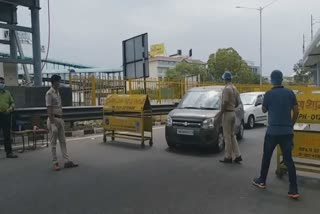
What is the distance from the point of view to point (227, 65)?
60125 millimetres

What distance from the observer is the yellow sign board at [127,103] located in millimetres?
10844

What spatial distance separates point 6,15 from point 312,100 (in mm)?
10976

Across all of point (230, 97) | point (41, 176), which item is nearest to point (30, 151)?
point (41, 176)

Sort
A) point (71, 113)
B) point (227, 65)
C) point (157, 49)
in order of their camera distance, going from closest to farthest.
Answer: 1. point (71, 113)
2. point (227, 65)
3. point (157, 49)

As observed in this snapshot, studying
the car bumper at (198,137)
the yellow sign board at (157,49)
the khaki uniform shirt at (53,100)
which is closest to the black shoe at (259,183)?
the car bumper at (198,137)

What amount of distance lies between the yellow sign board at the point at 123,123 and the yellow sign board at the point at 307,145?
493 cm

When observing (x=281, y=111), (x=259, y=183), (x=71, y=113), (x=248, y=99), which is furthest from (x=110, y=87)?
(x=281, y=111)

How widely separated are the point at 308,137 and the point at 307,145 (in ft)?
0.48

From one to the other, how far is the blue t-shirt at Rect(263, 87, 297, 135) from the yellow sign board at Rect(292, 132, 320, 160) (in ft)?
3.51

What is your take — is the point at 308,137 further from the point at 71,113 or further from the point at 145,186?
the point at 71,113

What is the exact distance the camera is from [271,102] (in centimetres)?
597

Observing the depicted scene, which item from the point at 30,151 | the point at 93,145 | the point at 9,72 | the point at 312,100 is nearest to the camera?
the point at 312,100

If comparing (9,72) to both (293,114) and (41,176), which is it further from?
(293,114)

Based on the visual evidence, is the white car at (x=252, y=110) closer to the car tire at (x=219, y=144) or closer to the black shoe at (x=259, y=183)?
the car tire at (x=219, y=144)
